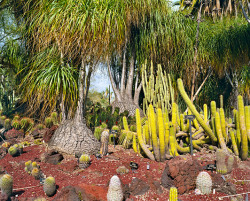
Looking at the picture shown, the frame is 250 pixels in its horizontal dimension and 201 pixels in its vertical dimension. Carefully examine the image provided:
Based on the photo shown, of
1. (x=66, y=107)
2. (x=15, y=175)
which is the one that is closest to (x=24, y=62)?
(x=66, y=107)

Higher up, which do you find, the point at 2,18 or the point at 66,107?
the point at 2,18

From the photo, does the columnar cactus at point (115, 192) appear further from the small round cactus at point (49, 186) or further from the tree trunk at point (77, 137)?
the tree trunk at point (77, 137)

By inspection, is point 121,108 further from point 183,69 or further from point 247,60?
point 247,60

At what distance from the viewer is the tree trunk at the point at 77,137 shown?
4285 millimetres

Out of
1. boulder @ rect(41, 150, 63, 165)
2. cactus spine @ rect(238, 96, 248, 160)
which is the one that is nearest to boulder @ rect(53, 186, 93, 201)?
boulder @ rect(41, 150, 63, 165)

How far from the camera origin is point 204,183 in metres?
2.85

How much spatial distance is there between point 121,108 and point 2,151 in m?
4.13

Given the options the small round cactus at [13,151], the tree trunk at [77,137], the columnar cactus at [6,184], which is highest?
the tree trunk at [77,137]

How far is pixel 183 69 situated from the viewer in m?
8.61

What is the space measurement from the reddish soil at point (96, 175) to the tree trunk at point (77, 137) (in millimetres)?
221

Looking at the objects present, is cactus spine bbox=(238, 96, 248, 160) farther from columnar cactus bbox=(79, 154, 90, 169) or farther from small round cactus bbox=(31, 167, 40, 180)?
small round cactus bbox=(31, 167, 40, 180)

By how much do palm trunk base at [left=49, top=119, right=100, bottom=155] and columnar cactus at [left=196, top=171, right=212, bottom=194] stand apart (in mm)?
2096

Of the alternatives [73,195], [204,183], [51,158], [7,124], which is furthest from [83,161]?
[7,124]

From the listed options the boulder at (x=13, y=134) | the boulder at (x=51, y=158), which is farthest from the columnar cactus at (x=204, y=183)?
the boulder at (x=13, y=134)
